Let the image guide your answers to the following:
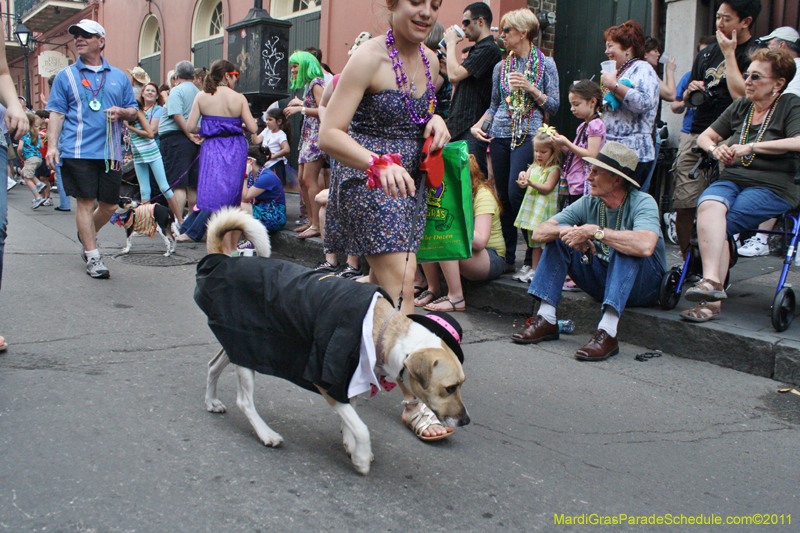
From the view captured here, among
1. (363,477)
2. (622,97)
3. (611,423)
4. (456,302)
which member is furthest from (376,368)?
(622,97)

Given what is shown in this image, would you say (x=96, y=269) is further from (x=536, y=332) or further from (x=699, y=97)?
(x=699, y=97)

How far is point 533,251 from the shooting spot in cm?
556

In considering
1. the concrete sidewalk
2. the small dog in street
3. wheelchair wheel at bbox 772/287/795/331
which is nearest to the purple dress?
the small dog in street

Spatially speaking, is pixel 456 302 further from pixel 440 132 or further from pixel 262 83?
pixel 262 83

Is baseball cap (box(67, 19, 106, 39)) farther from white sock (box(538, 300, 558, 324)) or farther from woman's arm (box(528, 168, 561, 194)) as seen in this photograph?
white sock (box(538, 300, 558, 324))

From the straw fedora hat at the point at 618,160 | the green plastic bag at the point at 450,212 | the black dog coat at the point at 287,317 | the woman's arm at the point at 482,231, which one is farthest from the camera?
the woman's arm at the point at 482,231

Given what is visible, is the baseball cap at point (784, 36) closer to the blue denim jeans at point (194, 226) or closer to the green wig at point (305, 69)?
the green wig at point (305, 69)

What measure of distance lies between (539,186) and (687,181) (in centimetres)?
132

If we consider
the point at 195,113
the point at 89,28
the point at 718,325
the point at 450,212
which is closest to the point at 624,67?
the point at 718,325

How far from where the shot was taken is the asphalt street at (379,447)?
Answer: 7.36 ft

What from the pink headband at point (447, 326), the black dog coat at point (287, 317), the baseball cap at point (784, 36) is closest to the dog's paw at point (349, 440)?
the black dog coat at point (287, 317)

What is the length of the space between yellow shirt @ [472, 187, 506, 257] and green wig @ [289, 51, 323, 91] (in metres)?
2.73

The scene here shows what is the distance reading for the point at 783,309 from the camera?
13.2ft

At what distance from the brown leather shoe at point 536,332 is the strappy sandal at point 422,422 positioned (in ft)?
5.43
